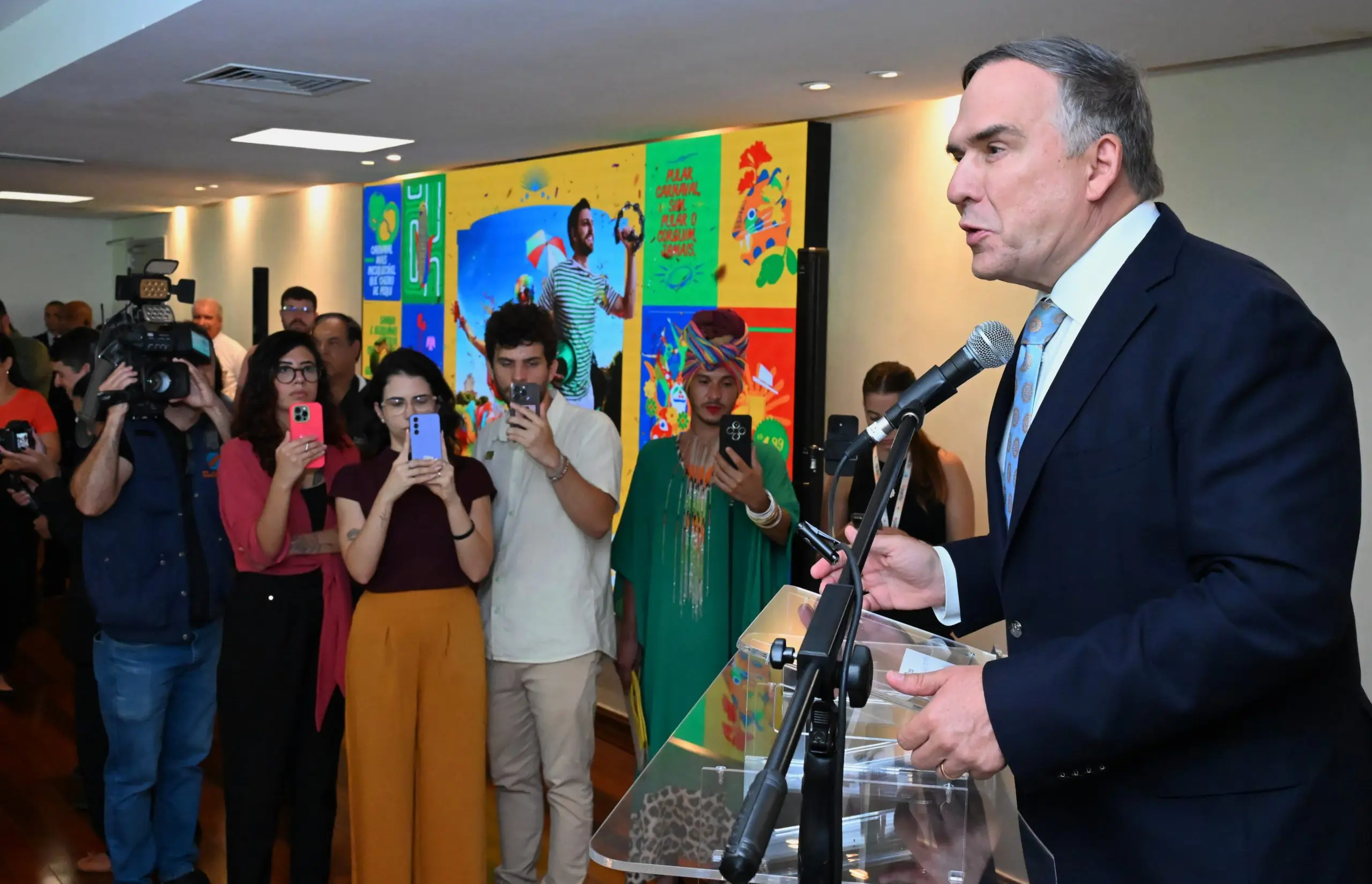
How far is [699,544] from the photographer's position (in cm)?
335

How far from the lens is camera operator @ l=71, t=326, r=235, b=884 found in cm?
328

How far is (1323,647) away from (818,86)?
3330 millimetres

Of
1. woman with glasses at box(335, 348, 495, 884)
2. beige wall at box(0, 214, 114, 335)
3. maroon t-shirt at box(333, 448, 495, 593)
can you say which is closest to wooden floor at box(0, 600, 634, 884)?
woman with glasses at box(335, 348, 495, 884)

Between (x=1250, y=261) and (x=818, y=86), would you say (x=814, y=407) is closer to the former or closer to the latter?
(x=818, y=86)

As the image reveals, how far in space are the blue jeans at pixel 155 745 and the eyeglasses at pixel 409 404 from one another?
0.91 metres

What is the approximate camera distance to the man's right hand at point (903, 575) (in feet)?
5.07

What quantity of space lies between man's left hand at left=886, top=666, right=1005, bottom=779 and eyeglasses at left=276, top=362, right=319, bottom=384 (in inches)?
106

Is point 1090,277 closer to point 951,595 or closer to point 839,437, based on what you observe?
point 951,595

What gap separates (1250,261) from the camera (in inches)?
47.9

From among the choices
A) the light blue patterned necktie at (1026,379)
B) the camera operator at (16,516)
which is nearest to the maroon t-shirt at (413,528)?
the camera operator at (16,516)

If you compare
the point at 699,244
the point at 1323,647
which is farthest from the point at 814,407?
the point at 1323,647

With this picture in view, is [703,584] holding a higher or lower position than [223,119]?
lower

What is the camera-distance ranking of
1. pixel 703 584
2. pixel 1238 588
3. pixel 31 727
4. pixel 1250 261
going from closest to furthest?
pixel 1238 588
pixel 1250 261
pixel 703 584
pixel 31 727

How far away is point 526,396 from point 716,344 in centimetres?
64
